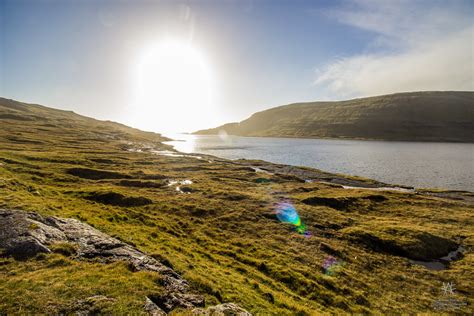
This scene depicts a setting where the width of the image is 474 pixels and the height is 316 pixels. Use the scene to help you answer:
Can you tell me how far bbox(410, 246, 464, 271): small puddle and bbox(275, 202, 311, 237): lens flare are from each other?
47.2 feet

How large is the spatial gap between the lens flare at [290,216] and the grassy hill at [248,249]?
0.72 metres

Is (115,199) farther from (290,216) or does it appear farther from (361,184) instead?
(361,184)

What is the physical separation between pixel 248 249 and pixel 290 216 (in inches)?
602

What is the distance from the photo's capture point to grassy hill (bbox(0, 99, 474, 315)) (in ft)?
49.1

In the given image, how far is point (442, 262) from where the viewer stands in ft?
103

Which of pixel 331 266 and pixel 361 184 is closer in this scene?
pixel 331 266

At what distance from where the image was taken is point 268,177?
3147 inches

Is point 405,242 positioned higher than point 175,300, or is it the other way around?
point 175,300

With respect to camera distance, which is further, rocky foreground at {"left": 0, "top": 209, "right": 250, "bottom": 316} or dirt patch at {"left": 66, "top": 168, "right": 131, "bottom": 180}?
dirt patch at {"left": 66, "top": 168, "right": 131, "bottom": 180}

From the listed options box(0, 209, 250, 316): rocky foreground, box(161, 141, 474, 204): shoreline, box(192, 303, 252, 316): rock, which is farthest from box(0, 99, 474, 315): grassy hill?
box(161, 141, 474, 204): shoreline

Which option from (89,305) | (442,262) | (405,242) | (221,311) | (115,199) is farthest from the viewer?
(115,199)

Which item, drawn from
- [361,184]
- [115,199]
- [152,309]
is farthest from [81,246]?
[361,184]

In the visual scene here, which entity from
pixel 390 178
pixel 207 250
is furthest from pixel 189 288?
pixel 390 178

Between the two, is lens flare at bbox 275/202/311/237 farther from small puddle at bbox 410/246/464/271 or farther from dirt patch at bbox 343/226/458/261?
small puddle at bbox 410/246/464/271
